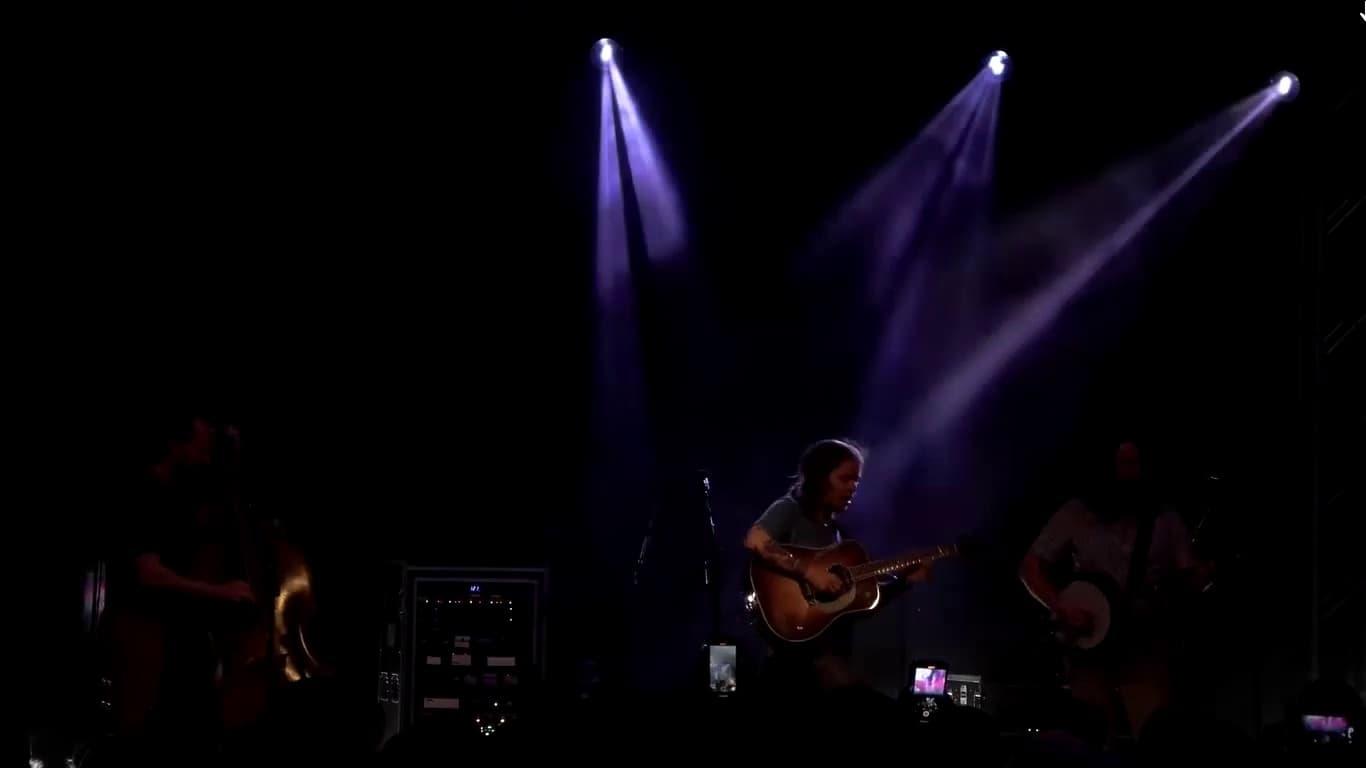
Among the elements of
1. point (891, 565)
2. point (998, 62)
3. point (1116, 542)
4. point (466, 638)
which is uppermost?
point (998, 62)

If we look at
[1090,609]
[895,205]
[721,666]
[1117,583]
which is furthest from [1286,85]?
[721,666]

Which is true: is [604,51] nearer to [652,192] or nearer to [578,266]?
[652,192]

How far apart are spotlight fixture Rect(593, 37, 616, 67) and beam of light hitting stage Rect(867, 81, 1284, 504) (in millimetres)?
3343

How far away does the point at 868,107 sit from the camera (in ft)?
33.6

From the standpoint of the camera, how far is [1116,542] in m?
8.02

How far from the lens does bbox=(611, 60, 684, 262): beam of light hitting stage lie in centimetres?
1033

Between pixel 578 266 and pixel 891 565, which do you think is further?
pixel 578 266

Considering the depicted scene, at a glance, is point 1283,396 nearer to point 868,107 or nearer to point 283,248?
point 868,107

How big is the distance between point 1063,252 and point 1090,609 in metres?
3.60

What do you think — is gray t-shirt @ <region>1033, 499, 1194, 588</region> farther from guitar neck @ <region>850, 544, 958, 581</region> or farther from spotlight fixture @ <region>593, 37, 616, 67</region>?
spotlight fixture @ <region>593, 37, 616, 67</region>

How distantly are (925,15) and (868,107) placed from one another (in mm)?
838

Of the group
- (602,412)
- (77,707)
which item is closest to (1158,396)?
(602,412)

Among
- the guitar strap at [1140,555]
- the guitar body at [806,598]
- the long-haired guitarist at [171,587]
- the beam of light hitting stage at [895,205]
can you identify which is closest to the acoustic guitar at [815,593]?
the guitar body at [806,598]

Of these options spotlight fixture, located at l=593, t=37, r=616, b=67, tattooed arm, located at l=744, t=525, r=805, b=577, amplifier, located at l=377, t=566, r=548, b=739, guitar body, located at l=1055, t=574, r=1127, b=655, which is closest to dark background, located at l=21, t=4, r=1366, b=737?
spotlight fixture, located at l=593, t=37, r=616, b=67
